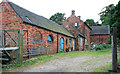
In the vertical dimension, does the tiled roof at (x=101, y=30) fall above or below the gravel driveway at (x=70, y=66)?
above

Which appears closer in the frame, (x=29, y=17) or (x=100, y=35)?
(x=29, y=17)

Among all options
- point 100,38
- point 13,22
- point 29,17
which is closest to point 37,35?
point 29,17

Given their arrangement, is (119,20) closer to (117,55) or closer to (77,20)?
(77,20)

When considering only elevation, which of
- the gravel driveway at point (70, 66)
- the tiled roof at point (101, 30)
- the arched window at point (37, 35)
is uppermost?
the tiled roof at point (101, 30)

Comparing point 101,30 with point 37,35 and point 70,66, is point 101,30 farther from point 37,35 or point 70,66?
point 70,66

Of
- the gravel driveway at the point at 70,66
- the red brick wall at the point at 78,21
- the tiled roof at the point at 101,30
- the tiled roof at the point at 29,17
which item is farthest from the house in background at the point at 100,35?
the gravel driveway at the point at 70,66

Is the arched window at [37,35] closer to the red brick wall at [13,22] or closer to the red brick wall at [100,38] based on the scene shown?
the red brick wall at [13,22]

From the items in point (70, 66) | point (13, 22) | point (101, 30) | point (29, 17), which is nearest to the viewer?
point (70, 66)

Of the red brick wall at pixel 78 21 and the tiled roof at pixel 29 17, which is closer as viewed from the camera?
the tiled roof at pixel 29 17

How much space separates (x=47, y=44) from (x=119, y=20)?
13.6m

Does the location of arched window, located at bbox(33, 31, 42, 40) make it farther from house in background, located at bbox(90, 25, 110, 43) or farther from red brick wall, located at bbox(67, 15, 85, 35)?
house in background, located at bbox(90, 25, 110, 43)

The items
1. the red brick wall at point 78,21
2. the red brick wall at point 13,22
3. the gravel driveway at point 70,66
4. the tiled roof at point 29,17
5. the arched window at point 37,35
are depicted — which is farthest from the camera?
the red brick wall at point 78,21

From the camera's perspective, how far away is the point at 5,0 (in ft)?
39.0

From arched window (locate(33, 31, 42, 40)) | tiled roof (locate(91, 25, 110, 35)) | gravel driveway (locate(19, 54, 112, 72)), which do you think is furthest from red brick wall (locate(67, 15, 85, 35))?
gravel driveway (locate(19, 54, 112, 72))
